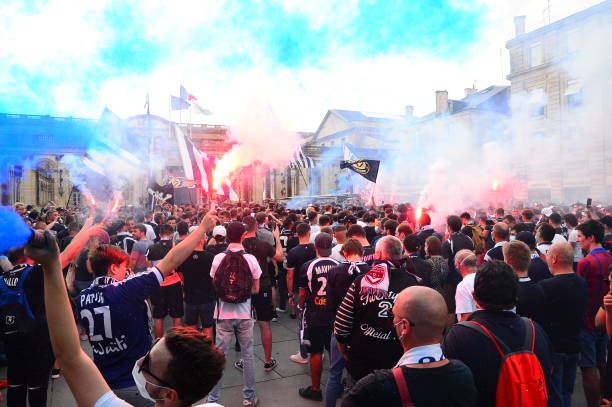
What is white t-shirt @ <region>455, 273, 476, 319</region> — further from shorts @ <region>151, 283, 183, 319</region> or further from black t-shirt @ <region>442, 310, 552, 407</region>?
shorts @ <region>151, 283, 183, 319</region>

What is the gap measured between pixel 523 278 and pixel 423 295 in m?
2.24

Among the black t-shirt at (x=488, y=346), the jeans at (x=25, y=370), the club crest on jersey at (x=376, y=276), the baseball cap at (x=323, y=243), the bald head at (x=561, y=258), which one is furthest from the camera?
the baseball cap at (x=323, y=243)

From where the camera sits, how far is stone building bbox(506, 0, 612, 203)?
18531 mm

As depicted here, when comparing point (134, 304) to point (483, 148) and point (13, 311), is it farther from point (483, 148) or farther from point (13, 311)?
point (483, 148)

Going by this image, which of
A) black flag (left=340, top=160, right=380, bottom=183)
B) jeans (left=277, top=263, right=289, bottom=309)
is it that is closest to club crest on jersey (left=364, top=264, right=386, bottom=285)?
jeans (left=277, top=263, right=289, bottom=309)

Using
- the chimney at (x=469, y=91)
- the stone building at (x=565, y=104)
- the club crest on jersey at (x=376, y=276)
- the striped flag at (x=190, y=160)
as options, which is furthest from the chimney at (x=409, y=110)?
the club crest on jersey at (x=376, y=276)

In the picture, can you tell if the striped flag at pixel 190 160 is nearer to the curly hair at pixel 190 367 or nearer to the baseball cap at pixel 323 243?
the baseball cap at pixel 323 243

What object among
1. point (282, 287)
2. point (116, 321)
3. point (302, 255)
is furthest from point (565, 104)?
point (116, 321)

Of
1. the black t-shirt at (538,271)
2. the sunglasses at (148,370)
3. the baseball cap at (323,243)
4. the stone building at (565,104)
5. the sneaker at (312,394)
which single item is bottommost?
the sneaker at (312,394)

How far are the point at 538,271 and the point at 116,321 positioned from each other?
4640 mm

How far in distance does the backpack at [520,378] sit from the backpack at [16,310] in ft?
13.4

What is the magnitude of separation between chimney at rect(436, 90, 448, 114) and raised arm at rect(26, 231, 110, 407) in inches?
1693

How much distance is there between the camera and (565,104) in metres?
24.6

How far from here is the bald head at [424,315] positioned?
2.19 metres
